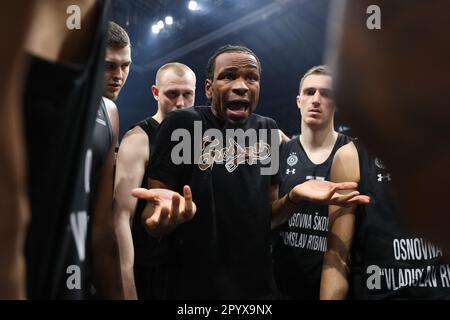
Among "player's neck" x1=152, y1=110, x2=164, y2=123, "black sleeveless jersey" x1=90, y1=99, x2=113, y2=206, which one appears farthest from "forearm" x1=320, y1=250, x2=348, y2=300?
"player's neck" x1=152, y1=110, x2=164, y2=123

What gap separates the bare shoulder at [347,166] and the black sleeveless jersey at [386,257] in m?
0.03

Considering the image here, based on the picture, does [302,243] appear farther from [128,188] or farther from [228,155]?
[128,188]

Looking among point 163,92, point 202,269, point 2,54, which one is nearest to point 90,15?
point 2,54

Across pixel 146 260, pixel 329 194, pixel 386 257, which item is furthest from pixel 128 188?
pixel 386 257

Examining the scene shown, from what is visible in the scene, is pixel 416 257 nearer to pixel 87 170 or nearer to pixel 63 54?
pixel 87 170

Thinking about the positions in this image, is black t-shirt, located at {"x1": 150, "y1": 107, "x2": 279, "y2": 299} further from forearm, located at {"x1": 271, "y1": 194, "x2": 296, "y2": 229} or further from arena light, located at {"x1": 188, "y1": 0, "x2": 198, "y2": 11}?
arena light, located at {"x1": 188, "y1": 0, "x2": 198, "y2": 11}

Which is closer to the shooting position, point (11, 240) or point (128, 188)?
point (11, 240)

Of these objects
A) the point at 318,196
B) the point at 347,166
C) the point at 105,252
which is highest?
the point at 347,166

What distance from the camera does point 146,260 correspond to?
2.14 m

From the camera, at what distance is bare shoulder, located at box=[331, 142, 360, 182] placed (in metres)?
1.80

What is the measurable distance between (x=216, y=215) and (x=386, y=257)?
723 mm

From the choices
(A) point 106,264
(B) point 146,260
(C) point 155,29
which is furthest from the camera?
(C) point 155,29

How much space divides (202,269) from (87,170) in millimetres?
1022
